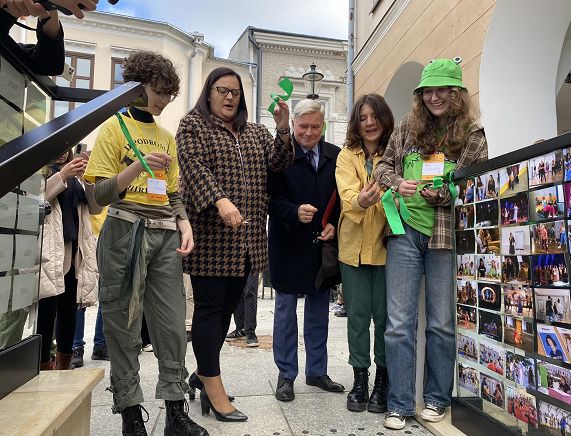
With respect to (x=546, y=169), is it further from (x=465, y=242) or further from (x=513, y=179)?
(x=465, y=242)

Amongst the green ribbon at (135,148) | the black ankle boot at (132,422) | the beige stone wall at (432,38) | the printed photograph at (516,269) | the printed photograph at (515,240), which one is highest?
the beige stone wall at (432,38)

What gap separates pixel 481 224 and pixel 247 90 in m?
16.3

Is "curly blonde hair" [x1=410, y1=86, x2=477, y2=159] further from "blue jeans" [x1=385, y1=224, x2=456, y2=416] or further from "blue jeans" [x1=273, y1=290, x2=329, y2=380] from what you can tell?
"blue jeans" [x1=273, y1=290, x2=329, y2=380]

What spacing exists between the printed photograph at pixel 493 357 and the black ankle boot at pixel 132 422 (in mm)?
1531

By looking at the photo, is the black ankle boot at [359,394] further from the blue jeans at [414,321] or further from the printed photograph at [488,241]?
the printed photograph at [488,241]

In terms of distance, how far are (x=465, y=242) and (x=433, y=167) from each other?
41 cm

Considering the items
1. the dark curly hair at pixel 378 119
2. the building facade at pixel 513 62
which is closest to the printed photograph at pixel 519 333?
the dark curly hair at pixel 378 119

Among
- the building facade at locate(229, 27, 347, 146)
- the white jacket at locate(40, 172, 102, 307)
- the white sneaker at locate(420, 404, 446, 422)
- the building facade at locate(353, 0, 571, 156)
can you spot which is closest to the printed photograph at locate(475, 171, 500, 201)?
the white sneaker at locate(420, 404, 446, 422)

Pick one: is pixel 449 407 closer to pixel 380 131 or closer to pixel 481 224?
pixel 481 224

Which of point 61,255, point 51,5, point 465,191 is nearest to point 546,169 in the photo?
point 465,191

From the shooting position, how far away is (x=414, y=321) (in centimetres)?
239

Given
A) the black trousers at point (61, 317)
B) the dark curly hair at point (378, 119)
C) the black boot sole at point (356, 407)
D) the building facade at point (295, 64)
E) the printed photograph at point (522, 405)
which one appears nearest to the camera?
the printed photograph at point (522, 405)

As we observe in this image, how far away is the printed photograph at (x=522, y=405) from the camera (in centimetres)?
175

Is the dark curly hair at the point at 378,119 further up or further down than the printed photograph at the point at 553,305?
further up
